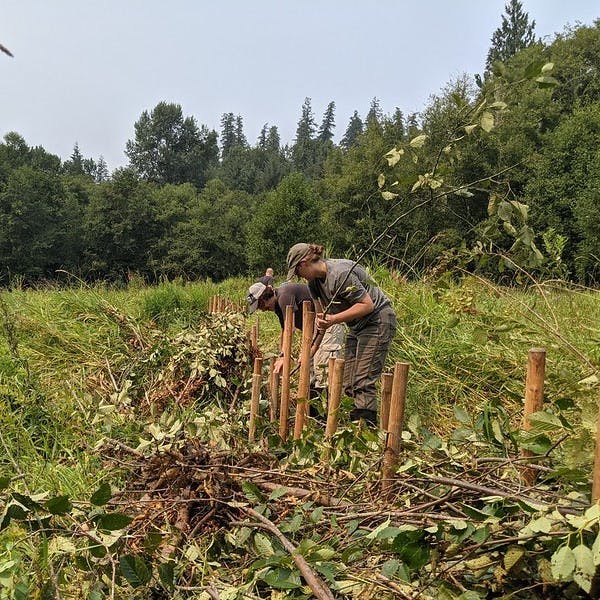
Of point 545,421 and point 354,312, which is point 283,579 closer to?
point 545,421

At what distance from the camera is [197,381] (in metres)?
3.89

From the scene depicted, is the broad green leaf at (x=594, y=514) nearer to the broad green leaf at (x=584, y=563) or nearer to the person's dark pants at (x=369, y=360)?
the broad green leaf at (x=584, y=563)

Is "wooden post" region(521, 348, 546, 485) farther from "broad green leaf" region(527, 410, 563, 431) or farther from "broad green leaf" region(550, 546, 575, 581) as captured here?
"broad green leaf" region(550, 546, 575, 581)

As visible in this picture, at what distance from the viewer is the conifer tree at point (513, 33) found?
41.2m

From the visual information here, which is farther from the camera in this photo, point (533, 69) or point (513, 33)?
point (513, 33)

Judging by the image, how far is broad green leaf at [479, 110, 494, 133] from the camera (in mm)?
1483

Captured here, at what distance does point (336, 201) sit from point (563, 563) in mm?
29607

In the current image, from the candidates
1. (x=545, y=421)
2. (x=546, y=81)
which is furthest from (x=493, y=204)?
(x=545, y=421)

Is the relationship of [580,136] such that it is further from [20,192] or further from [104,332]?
[20,192]

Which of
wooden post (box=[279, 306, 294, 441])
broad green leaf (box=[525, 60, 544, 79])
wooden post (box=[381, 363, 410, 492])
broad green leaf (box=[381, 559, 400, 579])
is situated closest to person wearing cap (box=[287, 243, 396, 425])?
wooden post (box=[279, 306, 294, 441])

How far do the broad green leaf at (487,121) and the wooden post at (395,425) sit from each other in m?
0.77

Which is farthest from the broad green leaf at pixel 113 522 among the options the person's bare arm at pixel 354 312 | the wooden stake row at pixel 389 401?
the person's bare arm at pixel 354 312

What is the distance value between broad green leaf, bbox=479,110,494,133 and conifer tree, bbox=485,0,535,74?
45.7 m

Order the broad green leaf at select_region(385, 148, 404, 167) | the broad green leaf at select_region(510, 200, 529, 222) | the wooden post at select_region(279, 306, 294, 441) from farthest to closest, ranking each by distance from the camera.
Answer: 1. the wooden post at select_region(279, 306, 294, 441)
2. the broad green leaf at select_region(385, 148, 404, 167)
3. the broad green leaf at select_region(510, 200, 529, 222)
